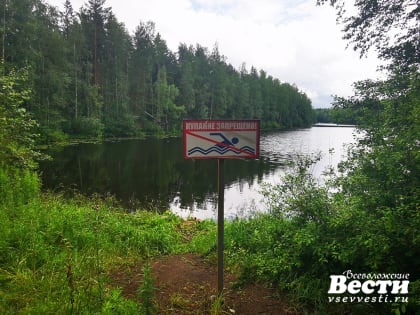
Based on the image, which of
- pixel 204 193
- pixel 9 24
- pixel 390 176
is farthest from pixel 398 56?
pixel 9 24

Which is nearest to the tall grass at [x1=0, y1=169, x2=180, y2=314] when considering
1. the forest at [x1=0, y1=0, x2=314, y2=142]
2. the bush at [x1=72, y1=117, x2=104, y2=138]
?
the forest at [x1=0, y1=0, x2=314, y2=142]

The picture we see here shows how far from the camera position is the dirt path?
9.07 ft

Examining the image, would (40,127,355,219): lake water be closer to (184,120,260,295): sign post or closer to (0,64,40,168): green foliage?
(0,64,40,168): green foliage

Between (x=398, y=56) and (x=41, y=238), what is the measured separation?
674 centimetres

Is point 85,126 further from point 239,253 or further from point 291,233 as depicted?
point 291,233

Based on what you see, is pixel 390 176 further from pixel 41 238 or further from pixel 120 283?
pixel 41 238

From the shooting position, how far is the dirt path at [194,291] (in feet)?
9.07

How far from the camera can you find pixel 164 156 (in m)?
21.2

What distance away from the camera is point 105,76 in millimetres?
37406

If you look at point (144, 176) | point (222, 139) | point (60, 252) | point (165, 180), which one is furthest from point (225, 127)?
point (144, 176)

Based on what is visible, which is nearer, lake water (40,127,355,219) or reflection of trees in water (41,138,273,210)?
lake water (40,127,355,219)

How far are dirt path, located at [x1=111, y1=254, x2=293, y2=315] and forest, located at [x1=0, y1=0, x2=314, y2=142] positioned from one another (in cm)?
1286

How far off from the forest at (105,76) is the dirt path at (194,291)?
42.2 ft

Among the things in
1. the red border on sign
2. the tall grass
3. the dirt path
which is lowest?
the dirt path
